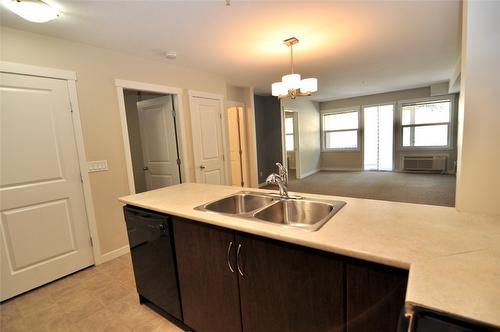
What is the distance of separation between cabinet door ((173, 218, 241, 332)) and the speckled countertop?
0.11m

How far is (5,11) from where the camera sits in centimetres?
183

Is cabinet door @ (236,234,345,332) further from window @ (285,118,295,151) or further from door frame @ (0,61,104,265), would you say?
window @ (285,118,295,151)

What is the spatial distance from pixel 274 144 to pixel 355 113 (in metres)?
3.04

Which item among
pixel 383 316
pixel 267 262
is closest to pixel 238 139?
pixel 267 262

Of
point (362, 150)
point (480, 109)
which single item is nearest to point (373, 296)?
point (480, 109)

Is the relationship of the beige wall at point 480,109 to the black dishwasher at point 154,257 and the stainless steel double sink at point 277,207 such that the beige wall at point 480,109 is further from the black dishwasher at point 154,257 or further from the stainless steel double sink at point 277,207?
the black dishwasher at point 154,257

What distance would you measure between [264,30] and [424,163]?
6.43 meters

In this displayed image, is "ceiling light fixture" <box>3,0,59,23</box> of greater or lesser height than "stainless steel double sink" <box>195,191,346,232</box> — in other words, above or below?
above

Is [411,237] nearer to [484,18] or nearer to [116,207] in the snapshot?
[484,18]

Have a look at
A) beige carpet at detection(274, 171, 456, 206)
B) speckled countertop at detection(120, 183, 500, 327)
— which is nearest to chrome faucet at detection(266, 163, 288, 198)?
speckled countertop at detection(120, 183, 500, 327)

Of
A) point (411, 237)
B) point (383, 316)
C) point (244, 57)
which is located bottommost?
point (383, 316)

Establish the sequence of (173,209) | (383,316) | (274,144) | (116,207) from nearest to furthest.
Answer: (383,316) → (173,209) → (116,207) → (274,144)

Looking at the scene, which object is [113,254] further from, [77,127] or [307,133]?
[307,133]

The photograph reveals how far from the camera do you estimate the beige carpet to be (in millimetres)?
4426
